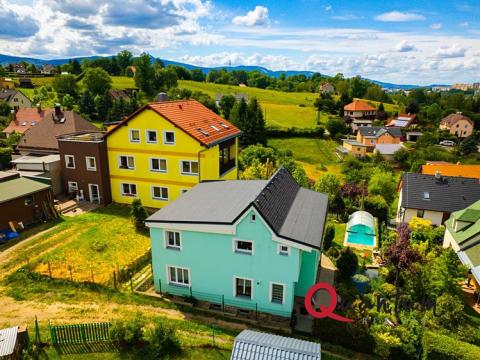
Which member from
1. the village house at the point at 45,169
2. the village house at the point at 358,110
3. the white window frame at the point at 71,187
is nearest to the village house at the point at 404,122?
the village house at the point at 358,110

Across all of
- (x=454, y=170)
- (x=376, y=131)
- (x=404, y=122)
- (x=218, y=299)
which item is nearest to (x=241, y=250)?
(x=218, y=299)

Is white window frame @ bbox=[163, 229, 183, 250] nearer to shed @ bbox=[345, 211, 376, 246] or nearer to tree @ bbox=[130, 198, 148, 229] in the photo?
tree @ bbox=[130, 198, 148, 229]

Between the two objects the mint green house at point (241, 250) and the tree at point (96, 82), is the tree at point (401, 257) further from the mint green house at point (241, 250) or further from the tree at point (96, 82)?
the tree at point (96, 82)

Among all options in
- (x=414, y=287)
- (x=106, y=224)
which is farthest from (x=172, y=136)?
(x=414, y=287)

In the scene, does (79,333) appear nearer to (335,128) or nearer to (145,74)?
(335,128)

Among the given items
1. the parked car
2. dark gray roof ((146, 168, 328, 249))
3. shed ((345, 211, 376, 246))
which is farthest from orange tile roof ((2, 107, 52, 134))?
the parked car

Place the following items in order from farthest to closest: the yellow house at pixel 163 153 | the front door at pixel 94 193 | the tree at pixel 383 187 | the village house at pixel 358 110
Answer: the village house at pixel 358 110
the tree at pixel 383 187
the front door at pixel 94 193
the yellow house at pixel 163 153
